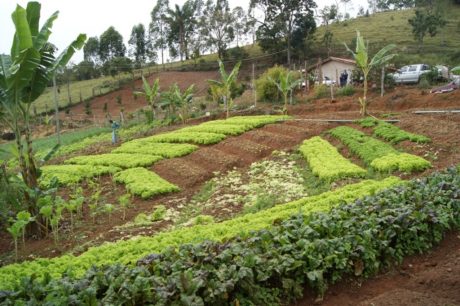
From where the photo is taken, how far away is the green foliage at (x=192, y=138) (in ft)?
69.0

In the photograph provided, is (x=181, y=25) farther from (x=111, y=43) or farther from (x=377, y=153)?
(x=377, y=153)

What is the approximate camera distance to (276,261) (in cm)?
623

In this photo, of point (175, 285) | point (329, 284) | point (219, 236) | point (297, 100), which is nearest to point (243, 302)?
point (175, 285)

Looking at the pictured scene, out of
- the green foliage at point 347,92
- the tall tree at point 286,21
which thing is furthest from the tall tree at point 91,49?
the green foliage at point 347,92

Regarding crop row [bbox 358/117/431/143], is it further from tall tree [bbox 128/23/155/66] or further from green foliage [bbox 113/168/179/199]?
tall tree [bbox 128/23/155/66]

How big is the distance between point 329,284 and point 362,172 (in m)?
7.66

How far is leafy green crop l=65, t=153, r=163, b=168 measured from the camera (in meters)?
17.8

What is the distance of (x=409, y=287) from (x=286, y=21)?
50580 mm

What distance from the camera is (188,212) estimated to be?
42.2ft

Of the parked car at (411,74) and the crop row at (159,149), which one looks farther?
the parked car at (411,74)

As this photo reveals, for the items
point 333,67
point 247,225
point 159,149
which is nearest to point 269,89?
point 333,67

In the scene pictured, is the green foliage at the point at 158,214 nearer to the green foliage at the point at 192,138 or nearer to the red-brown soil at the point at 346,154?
the red-brown soil at the point at 346,154

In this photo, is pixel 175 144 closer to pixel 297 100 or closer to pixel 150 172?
pixel 150 172

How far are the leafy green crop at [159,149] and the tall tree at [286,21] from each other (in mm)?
34936
